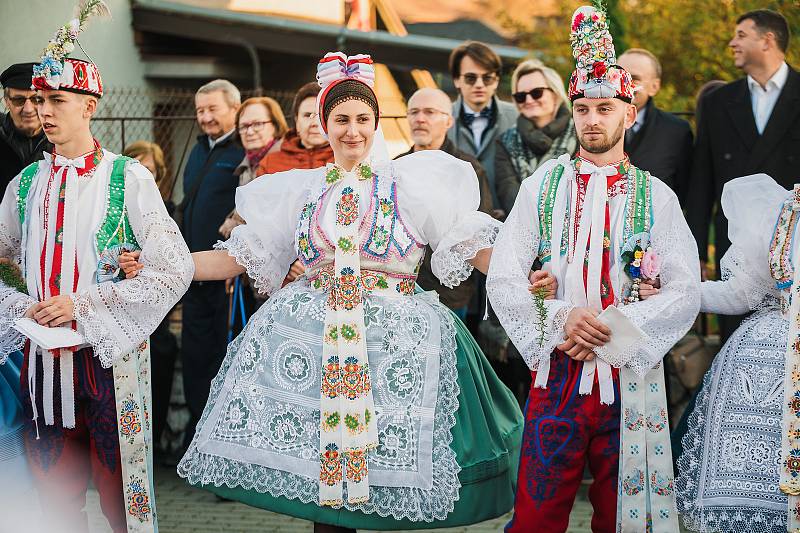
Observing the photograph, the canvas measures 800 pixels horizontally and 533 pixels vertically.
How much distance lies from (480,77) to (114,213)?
2.91m

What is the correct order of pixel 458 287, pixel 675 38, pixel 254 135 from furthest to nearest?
pixel 675 38
pixel 254 135
pixel 458 287

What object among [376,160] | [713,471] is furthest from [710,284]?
[376,160]

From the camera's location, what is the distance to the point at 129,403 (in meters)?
4.48

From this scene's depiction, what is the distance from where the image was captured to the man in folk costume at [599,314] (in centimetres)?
413

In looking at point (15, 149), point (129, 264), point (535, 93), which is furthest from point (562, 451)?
point (15, 149)

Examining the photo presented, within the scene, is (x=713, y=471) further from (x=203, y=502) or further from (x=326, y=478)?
(x=203, y=502)

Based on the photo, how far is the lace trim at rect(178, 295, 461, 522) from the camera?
13.4ft

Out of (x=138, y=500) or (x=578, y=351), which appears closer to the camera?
(x=578, y=351)

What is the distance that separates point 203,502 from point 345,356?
7.68ft

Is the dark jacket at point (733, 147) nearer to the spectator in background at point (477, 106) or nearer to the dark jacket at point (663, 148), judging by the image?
the dark jacket at point (663, 148)

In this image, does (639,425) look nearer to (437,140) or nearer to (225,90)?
(437,140)

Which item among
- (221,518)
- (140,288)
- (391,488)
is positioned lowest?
(221,518)

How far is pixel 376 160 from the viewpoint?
15.0 feet

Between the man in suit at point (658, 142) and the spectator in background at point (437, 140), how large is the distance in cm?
87
